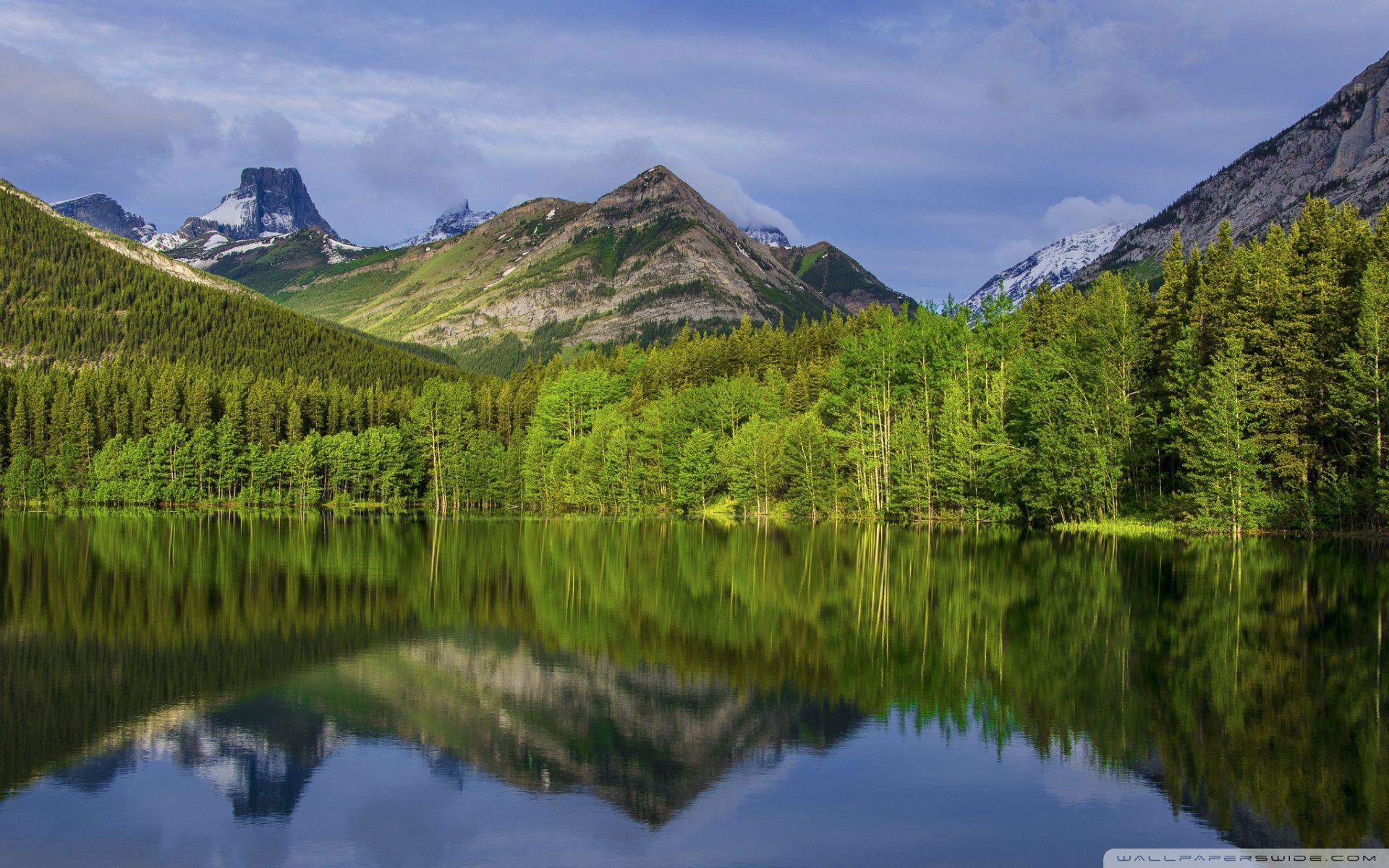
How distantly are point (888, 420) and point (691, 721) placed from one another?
80.0m

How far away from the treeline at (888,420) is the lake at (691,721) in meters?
29.2

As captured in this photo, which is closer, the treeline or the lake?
the lake

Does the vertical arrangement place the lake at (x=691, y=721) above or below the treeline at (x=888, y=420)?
below

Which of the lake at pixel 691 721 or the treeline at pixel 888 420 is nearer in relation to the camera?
the lake at pixel 691 721

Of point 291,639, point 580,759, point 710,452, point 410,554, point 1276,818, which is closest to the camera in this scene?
point 1276,818

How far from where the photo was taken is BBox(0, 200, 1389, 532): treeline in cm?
6378

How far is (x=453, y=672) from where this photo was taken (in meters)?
24.0

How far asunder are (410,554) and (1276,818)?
50.0 metres

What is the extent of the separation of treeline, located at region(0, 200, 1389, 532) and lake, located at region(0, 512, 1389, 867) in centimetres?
2917

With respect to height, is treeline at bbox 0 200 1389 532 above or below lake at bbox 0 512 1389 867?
above

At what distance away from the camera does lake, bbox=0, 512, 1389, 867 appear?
→ 14.0 m

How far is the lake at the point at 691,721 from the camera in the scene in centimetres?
1403

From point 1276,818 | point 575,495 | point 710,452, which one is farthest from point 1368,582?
point 575,495

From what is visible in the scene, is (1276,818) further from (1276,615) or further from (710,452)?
(710,452)
